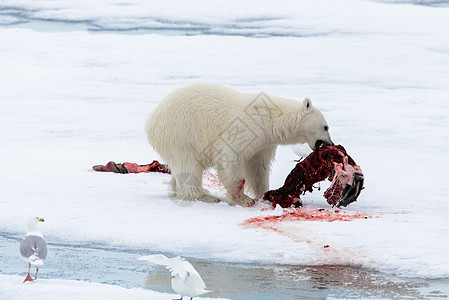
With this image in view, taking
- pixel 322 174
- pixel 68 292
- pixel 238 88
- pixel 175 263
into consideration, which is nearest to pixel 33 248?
pixel 68 292

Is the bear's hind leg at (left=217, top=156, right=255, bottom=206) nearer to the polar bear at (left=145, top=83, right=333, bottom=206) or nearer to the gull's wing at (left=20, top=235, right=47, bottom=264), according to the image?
the polar bear at (left=145, top=83, right=333, bottom=206)

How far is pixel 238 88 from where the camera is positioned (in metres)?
12.1

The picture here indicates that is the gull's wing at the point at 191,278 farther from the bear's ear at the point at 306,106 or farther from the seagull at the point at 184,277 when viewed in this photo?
the bear's ear at the point at 306,106

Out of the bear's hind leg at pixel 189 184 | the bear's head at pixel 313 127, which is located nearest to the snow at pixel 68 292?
the bear's hind leg at pixel 189 184

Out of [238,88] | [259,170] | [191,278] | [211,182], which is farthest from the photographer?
[238,88]

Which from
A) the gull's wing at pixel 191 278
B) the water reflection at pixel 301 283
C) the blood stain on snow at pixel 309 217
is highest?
→ the gull's wing at pixel 191 278

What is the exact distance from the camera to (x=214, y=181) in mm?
7441

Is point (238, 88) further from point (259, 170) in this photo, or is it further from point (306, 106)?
point (306, 106)

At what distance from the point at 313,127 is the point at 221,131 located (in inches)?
30.0

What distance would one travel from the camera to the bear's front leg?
6.16m

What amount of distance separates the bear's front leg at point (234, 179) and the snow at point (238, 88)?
0.15 meters

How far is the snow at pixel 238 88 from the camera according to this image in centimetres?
501

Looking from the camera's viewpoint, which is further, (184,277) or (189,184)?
(189,184)

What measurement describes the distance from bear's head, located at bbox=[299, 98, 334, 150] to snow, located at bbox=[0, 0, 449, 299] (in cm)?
53
